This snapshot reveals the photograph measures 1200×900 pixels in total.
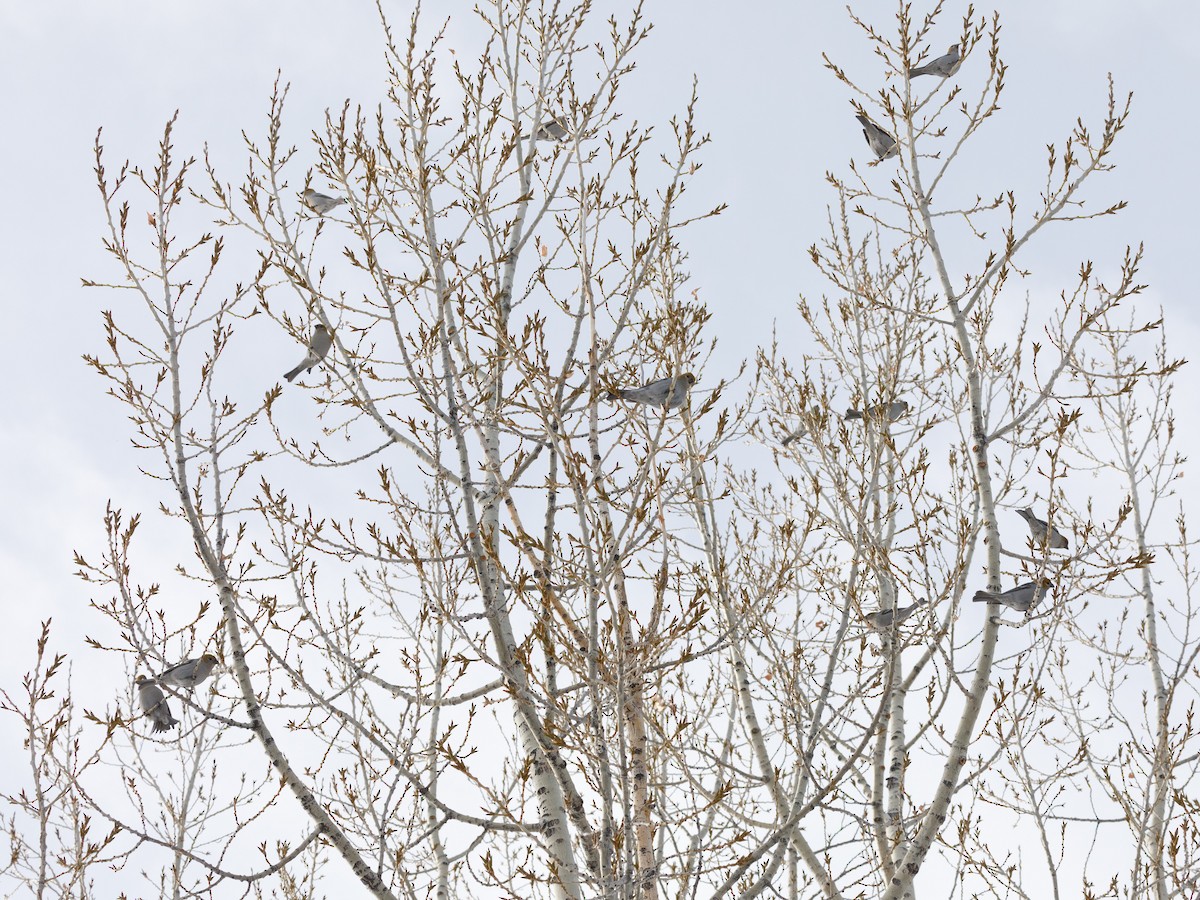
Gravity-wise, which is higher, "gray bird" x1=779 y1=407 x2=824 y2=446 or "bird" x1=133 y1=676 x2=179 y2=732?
"gray bird" x1=779 y1=407 x2=824 y2=446

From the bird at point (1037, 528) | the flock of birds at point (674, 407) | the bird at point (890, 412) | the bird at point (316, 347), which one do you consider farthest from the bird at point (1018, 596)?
the bird at point (316, 347)

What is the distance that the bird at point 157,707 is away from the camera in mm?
5269

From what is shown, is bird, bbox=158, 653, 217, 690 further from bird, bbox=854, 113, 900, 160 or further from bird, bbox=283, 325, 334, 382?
bird, bbox=854, 113, 900, 160

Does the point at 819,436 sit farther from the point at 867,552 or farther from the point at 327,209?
the point at 327,209

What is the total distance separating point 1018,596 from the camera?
499 centimetres

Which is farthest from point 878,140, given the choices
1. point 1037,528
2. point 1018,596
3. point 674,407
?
point 1018,596

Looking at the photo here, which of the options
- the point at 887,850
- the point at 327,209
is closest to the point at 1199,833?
the point at 887,850

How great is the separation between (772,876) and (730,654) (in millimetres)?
1855

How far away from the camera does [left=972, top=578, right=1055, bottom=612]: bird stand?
4.95 m

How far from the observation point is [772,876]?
498 centimetres

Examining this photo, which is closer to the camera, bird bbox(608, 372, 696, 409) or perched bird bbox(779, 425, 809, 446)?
bird bbox(608, 372, 696, 409)

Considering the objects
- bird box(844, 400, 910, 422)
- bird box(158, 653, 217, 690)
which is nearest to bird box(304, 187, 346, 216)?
bird box(158, 653, 217, 690)

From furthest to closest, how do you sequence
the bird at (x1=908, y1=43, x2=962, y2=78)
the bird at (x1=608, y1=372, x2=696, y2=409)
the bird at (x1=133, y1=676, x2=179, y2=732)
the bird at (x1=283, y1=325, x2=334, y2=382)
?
the bird at (x1=908, y1=43, x2=962, y2=78), the bird at (x1=283, y1=325, x2=334, y2=382), the bird at (x1=133, y1=676, x2=179, y2=732), the bird at (x1=608, y1=372, x2=696, y2=409)

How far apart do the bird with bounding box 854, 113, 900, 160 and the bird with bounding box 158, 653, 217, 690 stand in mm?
4818
